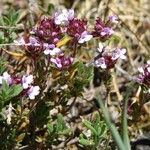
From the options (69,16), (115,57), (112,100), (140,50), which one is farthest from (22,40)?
(140,50)

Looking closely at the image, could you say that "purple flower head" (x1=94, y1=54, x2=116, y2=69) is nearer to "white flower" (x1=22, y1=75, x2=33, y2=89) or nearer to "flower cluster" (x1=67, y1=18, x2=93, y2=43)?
"flower cluster" (x1=67, y1=18, x2=93, y2=43)

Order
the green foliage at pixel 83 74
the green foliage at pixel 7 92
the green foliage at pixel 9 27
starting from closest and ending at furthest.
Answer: the green foliage at pixel 7 92, the green foliage at pixel 83 74, the green foliage at pixel 9 27

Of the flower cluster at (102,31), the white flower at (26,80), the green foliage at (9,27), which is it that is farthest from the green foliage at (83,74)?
the green foliage at (9,27)

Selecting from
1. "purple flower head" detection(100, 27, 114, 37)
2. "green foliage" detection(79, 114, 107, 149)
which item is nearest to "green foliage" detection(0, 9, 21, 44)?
"purple flower head" detection(100, 27, 114, 37)

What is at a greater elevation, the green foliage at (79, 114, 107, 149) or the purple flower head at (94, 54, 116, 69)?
the purple flower head at (94, 54, 116, 69)

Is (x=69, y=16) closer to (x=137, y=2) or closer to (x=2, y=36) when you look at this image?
(x=2, y=36)

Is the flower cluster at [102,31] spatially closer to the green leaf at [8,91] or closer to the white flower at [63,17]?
the white flower at [63,17]
